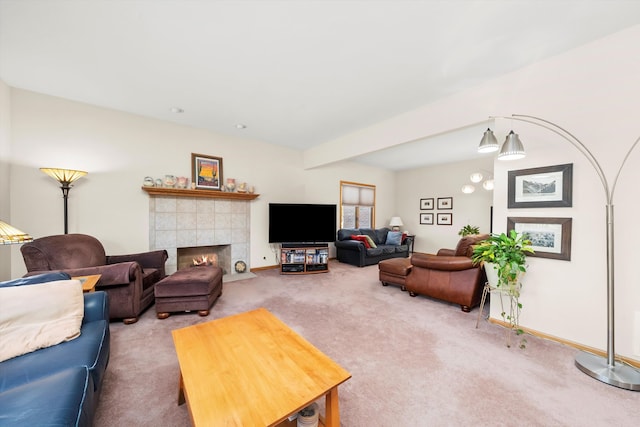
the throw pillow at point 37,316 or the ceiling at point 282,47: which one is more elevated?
the ceiling at point 282,47

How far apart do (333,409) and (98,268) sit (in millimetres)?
2754

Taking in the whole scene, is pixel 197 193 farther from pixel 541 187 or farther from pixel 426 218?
pixel 426 218

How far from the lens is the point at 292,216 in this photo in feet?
16.7


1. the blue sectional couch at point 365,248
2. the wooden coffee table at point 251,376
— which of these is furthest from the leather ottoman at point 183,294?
the blue sectional couch at point 365,248

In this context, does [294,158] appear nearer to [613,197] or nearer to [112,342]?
[112,342]

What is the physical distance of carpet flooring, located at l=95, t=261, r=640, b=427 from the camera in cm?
146

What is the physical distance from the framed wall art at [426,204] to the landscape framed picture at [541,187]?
466cm

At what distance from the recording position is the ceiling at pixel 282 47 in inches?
70.5

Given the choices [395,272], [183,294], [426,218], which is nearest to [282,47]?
[183,294]

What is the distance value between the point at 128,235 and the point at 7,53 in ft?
7.69

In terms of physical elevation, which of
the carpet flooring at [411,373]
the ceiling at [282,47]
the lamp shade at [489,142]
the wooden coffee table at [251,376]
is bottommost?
the carpet flooring at [411,373]

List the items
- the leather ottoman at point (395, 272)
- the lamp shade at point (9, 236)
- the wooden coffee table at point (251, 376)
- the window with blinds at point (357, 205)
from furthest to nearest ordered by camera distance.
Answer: the window with blinds at point (357, 205), the leather ottoman at point (395, 272), the lamp shade at point (9, 236), the wooden coffee table at point (251, 376)

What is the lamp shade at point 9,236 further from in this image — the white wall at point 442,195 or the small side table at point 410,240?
the white wall at point 442,195

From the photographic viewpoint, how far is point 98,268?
2.51 metres
